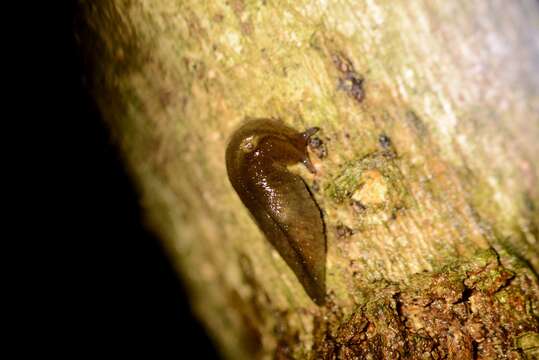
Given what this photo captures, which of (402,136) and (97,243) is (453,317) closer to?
(402,136)

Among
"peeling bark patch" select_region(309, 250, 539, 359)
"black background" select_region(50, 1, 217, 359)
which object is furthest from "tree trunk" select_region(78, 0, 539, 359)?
"black background" select_region(50, 1, 217, 359)

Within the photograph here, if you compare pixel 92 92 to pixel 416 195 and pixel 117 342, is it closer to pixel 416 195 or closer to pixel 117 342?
pixel 416 195

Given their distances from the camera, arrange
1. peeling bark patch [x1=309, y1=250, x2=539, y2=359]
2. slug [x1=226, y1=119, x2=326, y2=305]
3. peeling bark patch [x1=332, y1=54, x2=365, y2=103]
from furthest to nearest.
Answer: slug [x1=226, y1=119, x2=326, y2=305]
peeling bark patch [x1=332, y1=54, x2=365, y2=103]
peeling bark patch [x1=309, y1=250, x2=539, y2=359]

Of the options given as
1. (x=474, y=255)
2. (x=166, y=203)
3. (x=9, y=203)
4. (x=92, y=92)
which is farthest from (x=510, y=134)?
(x=9, y=203)

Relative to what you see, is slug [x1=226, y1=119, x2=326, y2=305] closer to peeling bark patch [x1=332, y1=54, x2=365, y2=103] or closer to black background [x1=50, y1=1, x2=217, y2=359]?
peeling bark patch [x1=332, y1=54, x2=365, y2=103]

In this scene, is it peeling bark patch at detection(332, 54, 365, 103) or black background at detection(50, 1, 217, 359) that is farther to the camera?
black background at detection(50, 1, 217, 359)

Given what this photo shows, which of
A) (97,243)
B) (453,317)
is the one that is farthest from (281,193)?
(97,243)
